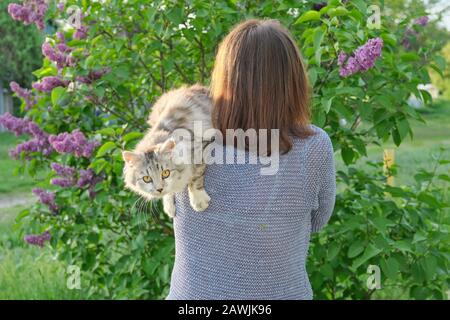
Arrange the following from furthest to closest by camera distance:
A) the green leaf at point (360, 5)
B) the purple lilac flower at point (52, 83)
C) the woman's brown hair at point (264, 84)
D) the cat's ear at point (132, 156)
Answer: the purple lilac flower at point (52, 83), the green leaf at point (360, 5), the cat's ear at point (132, 156), the woman's brown hair at point (264, 84)

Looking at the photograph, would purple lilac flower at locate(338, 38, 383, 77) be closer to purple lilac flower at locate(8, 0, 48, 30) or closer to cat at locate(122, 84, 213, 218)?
cat at locate(122, 84, 213, 218)

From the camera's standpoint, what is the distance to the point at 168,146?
66.3 inches

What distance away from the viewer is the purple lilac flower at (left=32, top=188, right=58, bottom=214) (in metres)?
3.03

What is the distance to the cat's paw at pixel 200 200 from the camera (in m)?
1.66

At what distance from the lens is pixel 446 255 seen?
2627mm

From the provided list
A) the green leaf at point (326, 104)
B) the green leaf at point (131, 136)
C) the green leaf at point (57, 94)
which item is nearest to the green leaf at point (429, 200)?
the green leaf at point (326, 104)

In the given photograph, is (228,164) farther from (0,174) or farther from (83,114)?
(0,174)

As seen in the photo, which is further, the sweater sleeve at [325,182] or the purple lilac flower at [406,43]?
the purple lilac flower at [406,43]

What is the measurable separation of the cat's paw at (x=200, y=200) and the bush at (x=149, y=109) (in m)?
0.80

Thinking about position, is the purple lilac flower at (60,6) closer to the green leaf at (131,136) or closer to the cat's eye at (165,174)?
the green leaf at (131,136)

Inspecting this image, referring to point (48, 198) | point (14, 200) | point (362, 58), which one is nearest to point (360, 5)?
point (362, 58)

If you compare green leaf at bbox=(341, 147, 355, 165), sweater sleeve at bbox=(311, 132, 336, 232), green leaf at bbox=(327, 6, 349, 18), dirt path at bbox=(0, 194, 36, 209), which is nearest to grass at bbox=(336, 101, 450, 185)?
green leaf at bbox=(341, 147, 355, 165)

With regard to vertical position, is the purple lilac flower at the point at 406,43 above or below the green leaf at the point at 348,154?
above
